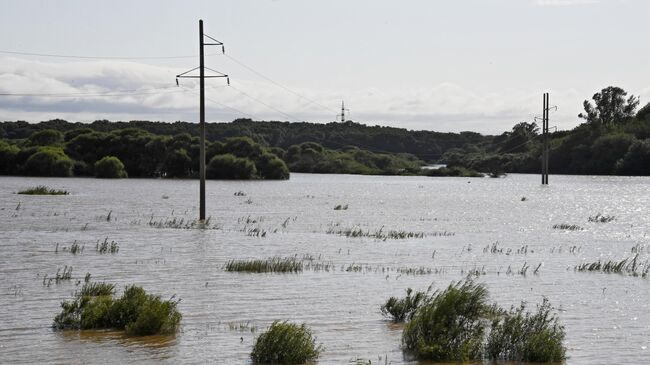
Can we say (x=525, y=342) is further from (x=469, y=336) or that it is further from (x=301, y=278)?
(x=301, y=278)

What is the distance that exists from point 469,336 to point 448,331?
478 mm

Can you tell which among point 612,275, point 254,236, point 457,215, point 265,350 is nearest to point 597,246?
point 612,275

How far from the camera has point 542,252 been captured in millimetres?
35562

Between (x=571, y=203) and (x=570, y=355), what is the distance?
7077cm

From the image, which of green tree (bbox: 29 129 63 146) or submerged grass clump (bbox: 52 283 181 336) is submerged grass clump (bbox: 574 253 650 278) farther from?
green tree (bbox: 29 129 63 146)

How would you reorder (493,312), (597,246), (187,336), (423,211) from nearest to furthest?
(187,336)
(493,312)
(597,246)
(423,211)

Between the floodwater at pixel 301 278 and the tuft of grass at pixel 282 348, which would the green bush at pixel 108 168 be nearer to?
the floodwater at pixel 301 278

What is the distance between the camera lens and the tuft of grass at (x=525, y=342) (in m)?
15.2

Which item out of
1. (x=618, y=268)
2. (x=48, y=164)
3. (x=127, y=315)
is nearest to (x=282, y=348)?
(x=127, y=315)

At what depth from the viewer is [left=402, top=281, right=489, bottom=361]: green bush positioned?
15.1 metres

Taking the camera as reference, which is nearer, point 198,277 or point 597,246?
point 198,277

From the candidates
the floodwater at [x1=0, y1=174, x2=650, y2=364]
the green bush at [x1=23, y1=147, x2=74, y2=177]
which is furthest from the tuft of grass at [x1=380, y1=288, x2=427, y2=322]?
the green bush at [x1=23, y1=147, x2=74, y2=177]

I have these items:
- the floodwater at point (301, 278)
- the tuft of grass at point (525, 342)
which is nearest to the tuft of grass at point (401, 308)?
the floodwater at point (301, 278)

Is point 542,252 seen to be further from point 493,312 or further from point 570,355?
point 570,355
